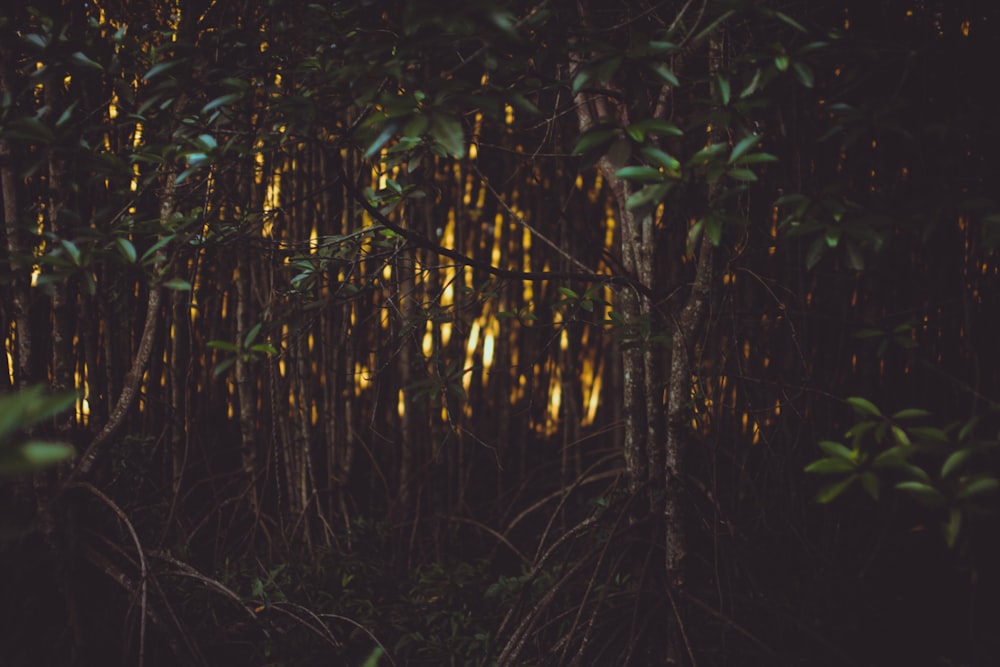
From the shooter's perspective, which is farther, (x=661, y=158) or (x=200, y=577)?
(x=200, y=577)

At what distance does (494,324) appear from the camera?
250cm

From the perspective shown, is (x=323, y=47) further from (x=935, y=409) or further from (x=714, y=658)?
(x=935, y=409)

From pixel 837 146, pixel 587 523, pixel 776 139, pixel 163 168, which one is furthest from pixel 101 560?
pixel 837 146

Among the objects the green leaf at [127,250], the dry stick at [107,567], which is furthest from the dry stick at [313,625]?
the green leaf at [127,250]

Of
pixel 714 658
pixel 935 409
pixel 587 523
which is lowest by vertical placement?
pixel 714 658

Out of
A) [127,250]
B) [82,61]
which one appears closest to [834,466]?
[127,250]

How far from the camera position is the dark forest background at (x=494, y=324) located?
844 millimetres

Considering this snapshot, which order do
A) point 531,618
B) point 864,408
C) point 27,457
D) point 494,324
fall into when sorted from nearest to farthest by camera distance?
point 27,457
point 864,408
point 531,618
point 494,324

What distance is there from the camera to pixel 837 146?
5.91 ft

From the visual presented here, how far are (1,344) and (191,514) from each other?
0.87 metres

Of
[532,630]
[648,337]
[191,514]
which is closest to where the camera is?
[648,337]

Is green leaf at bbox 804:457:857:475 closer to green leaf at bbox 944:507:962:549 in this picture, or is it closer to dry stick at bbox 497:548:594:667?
green leaf at bbox 944:507:962:549

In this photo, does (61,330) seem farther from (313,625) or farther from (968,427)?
(968,427)

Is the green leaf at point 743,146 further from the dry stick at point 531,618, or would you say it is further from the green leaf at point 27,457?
the dry stick at point 531,618
